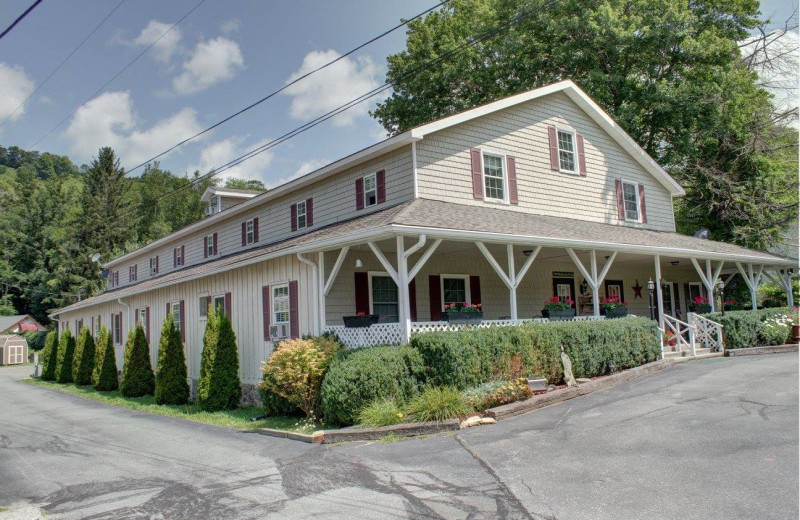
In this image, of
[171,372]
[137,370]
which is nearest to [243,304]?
[171,372]

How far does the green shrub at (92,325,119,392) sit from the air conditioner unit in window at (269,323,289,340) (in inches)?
413

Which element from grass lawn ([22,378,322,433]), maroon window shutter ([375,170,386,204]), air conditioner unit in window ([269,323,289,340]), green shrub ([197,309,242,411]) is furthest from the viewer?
maroon window shutter ([375,170,386,204])

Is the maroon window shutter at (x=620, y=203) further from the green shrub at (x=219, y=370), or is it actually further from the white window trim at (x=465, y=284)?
the green shrub at (x=219, y=370)

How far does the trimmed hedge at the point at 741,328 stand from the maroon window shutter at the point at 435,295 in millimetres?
7722

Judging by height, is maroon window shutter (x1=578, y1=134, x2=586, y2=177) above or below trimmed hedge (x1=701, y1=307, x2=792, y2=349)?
above

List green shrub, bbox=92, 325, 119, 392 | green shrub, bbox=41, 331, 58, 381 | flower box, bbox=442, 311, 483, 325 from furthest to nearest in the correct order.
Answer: green shrub, bbox=41, 331, 58, 381, green shrub, bbox=92, 325, 119, 392, flower box, bbox=442, 311, 483, 325

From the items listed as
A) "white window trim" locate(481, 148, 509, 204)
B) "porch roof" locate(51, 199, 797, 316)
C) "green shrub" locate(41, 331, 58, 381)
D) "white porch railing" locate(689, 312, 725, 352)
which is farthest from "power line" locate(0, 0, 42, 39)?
"green shrub" locate(41, 331, 58, 381)

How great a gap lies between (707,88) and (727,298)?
8.70m

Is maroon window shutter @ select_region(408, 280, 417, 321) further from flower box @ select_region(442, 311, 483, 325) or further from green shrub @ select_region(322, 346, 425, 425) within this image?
green shrub @ select_region(322, 346, 425, 425)

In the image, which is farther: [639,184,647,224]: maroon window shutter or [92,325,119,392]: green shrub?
[92,325,119,392]: green shrub

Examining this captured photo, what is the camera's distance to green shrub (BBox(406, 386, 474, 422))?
9.98 metres

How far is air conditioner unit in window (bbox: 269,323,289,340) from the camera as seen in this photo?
14.4 metres

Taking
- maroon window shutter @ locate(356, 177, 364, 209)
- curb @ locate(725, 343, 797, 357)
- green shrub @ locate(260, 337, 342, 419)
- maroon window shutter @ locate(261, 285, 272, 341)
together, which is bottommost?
curb @ locate(725, 343, 797, 357)

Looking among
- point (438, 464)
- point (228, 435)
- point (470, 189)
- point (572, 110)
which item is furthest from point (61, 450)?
point (572, 110)
